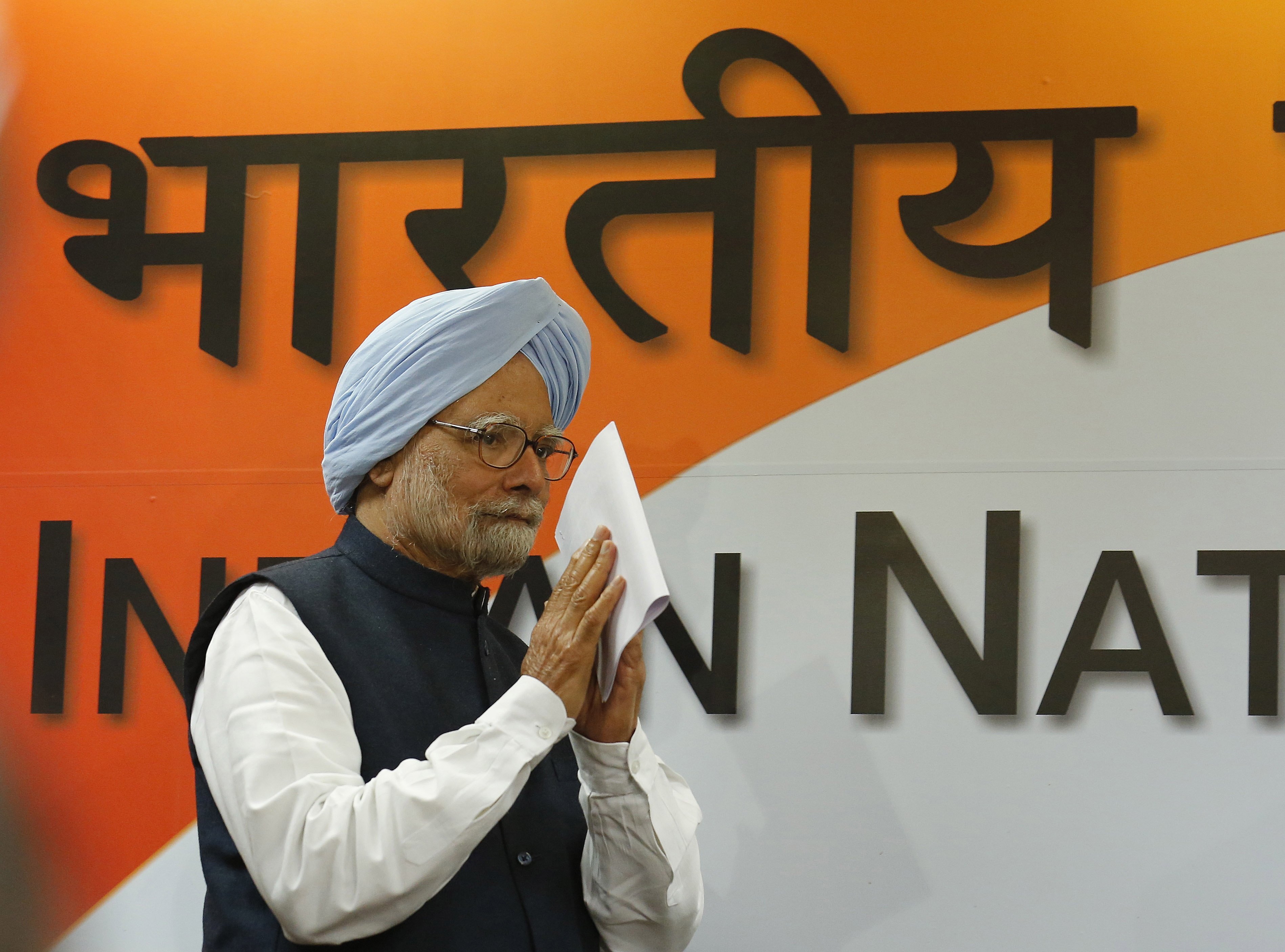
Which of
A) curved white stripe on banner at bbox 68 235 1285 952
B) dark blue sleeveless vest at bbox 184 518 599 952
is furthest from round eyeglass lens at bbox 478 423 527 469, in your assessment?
curved white stripe on banner at bbox 68 235 1285 952

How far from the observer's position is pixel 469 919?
1312 millimetres

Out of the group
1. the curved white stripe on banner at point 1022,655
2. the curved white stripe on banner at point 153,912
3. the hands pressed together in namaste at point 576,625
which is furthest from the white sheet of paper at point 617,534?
the curved white stripe on banner at point 153,912

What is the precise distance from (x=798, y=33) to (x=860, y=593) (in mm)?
998

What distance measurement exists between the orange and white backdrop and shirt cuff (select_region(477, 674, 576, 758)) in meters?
0.78

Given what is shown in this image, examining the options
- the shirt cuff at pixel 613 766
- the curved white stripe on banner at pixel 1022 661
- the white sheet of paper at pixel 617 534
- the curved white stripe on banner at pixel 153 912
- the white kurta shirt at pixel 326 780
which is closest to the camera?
the white kurta shirt at pixel 326 780

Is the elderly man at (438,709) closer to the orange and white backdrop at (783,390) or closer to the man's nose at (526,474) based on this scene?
the man's nose at (526,474)

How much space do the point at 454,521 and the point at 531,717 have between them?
31cm

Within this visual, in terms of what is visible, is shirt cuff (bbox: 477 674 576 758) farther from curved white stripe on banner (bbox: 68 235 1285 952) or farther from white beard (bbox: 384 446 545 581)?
curved white stripe on banner (bbox: 68 235 1285 952)

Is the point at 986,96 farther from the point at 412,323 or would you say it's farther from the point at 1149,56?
the point at 412,323

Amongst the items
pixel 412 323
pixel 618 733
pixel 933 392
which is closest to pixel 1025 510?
pixel 933 392

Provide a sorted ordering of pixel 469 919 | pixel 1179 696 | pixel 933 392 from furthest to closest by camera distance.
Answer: pixel 933 392 < pixel 1179 696 < pixel 469 919

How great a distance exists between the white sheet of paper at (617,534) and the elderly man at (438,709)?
0.08ft

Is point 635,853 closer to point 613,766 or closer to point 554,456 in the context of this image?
point 613,766

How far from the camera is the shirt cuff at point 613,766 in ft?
4.66
